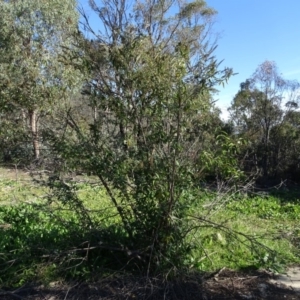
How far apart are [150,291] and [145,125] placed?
1.73m

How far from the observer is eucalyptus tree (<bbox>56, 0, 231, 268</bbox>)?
4.07 metres

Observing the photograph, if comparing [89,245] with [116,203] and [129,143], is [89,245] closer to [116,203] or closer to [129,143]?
[116,203]

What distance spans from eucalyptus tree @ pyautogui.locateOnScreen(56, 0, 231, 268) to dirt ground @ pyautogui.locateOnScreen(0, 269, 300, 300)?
0.27 meters

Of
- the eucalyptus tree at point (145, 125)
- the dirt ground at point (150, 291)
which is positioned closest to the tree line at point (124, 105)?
the eucalyptus tree at point (145, 125)

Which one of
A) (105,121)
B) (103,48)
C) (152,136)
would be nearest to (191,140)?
(152,136)

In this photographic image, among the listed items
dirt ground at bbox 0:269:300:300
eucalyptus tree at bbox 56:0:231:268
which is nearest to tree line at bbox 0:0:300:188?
eucalyptus tree at bbox 56:0:231:268

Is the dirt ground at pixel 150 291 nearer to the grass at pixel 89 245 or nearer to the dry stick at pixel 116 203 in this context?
the grass at pixel 89 245

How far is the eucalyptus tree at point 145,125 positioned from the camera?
4.07 metres

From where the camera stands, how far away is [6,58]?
16.1 metres

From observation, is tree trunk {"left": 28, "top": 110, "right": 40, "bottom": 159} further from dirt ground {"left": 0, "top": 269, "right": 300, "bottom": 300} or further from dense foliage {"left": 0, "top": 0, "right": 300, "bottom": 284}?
dirt ground {"left": 0, "top": 269, "right": 300, "bottom": 300}

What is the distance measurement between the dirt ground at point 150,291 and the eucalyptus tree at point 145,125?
0.89ft

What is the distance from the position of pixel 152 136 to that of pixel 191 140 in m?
0.48

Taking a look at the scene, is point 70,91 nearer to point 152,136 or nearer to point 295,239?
point 152,136

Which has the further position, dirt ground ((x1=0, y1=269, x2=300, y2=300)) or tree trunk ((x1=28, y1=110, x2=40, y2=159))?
tree trunk ((x1=28, y1=110, x2=40, y2=159))
